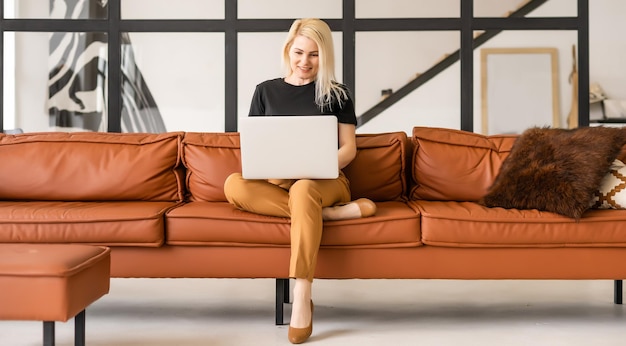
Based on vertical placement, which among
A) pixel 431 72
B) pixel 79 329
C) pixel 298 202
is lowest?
pixel 79 329

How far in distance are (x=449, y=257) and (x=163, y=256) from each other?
1.12 metres

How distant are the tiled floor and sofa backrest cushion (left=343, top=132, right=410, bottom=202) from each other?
503mm

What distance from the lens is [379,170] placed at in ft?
10.5

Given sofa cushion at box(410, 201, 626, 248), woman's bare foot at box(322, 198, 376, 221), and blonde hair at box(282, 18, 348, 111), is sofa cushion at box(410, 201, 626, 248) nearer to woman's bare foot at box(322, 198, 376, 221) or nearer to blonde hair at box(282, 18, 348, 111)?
woman's bare foot at box(322, 198, 376, 221)

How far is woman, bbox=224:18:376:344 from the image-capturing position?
244 centimetres

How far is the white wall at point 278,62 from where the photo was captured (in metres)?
4.18

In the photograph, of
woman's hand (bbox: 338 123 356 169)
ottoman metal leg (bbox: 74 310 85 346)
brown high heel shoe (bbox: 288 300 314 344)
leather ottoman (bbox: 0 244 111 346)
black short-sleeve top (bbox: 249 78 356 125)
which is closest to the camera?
leather ottoman (bbox: 0 244 111 346)

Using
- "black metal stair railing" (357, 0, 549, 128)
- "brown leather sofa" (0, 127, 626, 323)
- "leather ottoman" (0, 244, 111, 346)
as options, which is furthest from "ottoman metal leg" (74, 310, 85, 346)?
"black metal stair railing" (357, 0, 549, 128)

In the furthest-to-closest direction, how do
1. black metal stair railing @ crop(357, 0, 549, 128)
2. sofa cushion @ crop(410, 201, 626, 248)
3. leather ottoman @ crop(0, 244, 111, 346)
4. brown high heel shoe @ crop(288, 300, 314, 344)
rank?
black metal stair railing @ crop(357, 0, 549, 128) < sofa cushion @ crop(410, 201, 626, 248) < brown high heel shoe @ crop(288, 300, 314, 344) < leather ottoman @ crop(0, 244, 111, 346)

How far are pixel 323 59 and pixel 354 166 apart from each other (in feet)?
1.77

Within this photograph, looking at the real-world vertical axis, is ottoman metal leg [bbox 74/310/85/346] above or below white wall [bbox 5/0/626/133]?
below

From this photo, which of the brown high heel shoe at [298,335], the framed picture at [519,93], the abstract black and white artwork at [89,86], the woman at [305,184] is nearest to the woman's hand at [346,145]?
the woman at [305,184]

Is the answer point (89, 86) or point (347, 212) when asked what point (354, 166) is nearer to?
point (347, 212)

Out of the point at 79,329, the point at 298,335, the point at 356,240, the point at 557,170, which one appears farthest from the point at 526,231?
the point at 79,329
